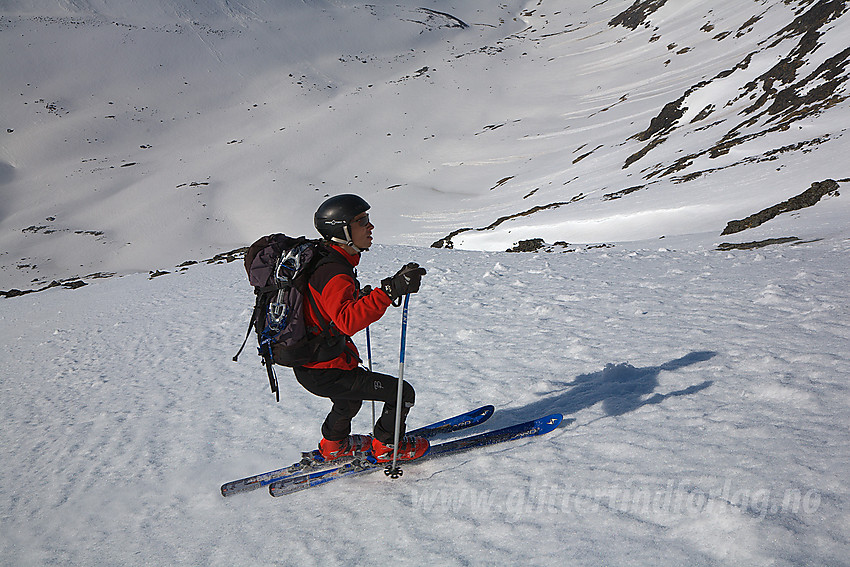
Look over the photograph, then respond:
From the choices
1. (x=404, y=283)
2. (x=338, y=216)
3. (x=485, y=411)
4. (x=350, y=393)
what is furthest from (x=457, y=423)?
(x=338, y=216)

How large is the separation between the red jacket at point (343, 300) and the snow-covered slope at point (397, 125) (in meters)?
11.3

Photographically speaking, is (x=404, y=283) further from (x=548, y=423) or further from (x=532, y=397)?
(x=532, y=397)

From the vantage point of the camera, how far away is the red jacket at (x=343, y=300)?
3.12 metres

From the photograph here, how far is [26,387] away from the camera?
7652mm

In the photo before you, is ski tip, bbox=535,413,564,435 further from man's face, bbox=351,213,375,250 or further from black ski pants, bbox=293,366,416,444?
man's face, bbox=351,213,375,250

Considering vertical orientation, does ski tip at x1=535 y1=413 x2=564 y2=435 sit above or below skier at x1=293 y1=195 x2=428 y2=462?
below

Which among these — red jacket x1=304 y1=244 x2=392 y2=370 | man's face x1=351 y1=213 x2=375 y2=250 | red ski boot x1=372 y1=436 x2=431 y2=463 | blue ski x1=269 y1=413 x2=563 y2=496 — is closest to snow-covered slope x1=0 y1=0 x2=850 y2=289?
blue ski x1=269 y1=413 x2=563 y2=496

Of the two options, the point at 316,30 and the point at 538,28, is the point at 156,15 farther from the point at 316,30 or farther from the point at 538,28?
the point at 538,28

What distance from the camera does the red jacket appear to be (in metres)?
3.12

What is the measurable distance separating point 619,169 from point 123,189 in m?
45.9

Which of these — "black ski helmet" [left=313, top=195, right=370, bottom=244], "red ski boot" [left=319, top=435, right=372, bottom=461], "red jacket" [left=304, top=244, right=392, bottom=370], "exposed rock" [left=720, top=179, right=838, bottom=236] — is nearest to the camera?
"red jacket" [left=304, top=244, right=392, bottom=370]

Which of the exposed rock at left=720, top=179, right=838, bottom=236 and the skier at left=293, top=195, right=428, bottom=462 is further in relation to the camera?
the exposed rock at left=720, top=179, right=838, bottom=236

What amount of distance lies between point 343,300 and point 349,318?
0.43 ft

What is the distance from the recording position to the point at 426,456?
3904mm
